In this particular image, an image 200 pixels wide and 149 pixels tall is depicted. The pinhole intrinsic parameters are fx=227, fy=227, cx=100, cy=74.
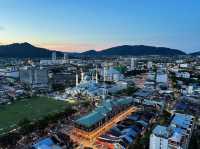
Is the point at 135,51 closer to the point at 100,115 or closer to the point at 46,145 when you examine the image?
the point at 100,115

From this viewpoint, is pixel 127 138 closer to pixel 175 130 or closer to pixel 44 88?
pixel 175 130

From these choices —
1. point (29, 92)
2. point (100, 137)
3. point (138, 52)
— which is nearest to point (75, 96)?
point (29, 92)

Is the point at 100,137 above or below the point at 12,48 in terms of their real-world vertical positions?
below

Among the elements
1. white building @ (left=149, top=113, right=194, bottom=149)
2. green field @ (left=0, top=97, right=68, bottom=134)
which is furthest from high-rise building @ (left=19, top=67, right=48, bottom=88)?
white building @ (left=149, top=113, right=194, bottom=149)

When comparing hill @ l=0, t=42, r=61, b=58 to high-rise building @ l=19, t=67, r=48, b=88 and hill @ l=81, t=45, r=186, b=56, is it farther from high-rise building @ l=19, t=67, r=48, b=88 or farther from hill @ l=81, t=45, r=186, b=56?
high-rise building @ l=19, t=67, r=48, b=88

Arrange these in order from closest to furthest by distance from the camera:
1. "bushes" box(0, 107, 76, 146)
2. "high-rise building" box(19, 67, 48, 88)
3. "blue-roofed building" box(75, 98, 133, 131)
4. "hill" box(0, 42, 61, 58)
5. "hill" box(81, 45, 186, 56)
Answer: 1. "bushes" box(0, 107, 76, 146)
2. "blue-roofed building" box(75, 98, 133, 131)
3. "high-rise building" box(19, 67, 48, 88)
4. "hill" box(0, 42, 61, 58)
5. "hill" box(81, 45, 186, 56)

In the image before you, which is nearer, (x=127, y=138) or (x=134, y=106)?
(x=127, y=138)

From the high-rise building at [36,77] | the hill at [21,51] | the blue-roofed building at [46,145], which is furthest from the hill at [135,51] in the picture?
the blue-roofed building at [46,145]
